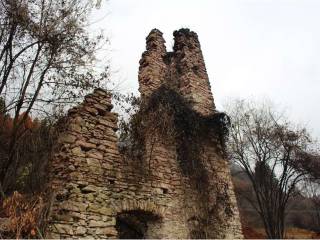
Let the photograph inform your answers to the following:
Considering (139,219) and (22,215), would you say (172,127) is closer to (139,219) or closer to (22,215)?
(139,219)

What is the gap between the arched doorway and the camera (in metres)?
6.82

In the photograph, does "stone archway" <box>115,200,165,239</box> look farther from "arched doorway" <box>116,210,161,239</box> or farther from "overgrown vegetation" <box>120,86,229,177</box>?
Answer: "overgrown vegetation" <box>120,86,229,177</box>

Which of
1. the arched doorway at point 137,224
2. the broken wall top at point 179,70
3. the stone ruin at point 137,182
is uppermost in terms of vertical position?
the broken wall top at point 179,70

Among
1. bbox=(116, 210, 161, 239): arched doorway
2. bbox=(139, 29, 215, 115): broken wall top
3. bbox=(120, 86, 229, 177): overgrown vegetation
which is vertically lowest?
bbox=(116, 210, 161, 239): arched doorway

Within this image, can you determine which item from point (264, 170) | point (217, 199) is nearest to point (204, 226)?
point (217, 199)

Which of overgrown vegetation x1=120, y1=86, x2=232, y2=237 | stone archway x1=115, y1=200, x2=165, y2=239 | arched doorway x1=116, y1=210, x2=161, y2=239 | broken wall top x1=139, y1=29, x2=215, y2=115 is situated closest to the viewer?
stone archway x1=115, y1=200, x2=165, y2=239

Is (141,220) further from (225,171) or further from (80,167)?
(225,171)

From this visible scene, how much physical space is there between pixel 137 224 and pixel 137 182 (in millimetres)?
1344

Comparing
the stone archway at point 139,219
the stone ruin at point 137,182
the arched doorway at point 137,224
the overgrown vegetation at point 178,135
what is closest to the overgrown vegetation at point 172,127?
the overgrown vegetation at point 178,135

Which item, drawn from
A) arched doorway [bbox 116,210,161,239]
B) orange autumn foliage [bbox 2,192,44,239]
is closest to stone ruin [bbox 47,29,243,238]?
arched doorway [bbox 116,210,161,239]

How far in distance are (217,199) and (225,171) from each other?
1.07 m

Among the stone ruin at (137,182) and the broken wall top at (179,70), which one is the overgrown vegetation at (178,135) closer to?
the stone ruin at (137,182)

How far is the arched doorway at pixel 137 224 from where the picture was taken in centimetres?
682

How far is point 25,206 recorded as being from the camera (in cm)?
530
